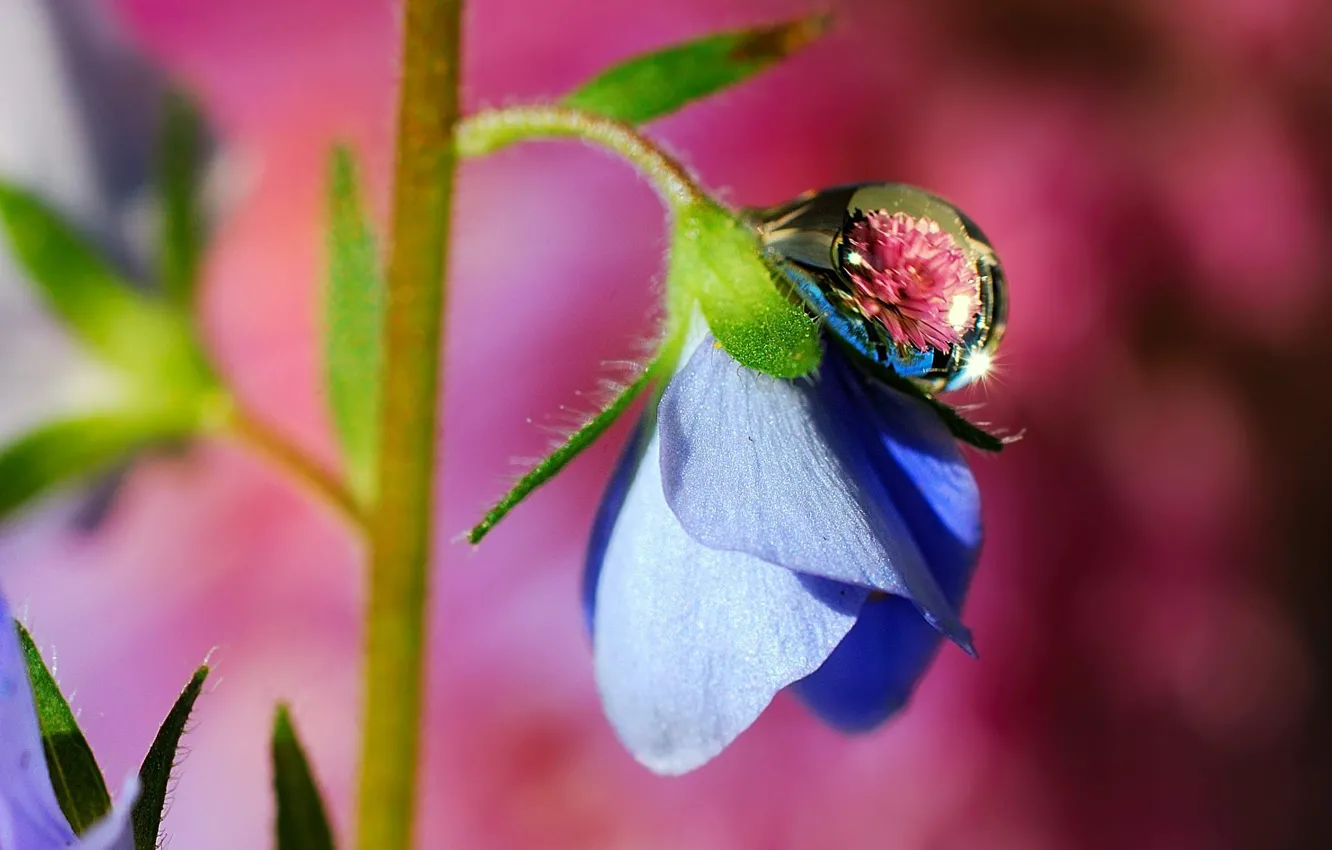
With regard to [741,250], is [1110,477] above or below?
below

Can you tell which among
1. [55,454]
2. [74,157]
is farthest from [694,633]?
[74,157]

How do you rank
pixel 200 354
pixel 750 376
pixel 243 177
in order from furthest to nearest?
pixel 243 177, pixel 200 354, pixel 750 376

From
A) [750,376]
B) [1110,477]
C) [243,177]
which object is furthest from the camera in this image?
[1110,477]

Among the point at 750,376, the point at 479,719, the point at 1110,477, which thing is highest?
the point at 750,376

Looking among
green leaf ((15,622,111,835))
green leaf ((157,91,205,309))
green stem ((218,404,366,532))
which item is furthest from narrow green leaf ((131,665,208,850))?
green leaf ((157,91,205,309))

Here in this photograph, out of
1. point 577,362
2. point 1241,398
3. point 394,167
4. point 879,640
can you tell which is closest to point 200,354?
point 394,167

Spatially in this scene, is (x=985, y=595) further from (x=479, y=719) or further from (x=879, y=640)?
(x=879, y=640)

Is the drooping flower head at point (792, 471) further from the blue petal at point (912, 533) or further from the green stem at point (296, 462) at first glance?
the green stem at point (296, 462)

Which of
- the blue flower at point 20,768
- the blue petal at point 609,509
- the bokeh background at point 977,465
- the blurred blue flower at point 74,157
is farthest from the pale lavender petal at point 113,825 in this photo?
the bokeh background at point 977,465

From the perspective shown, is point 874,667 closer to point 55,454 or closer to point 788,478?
point 788,478
